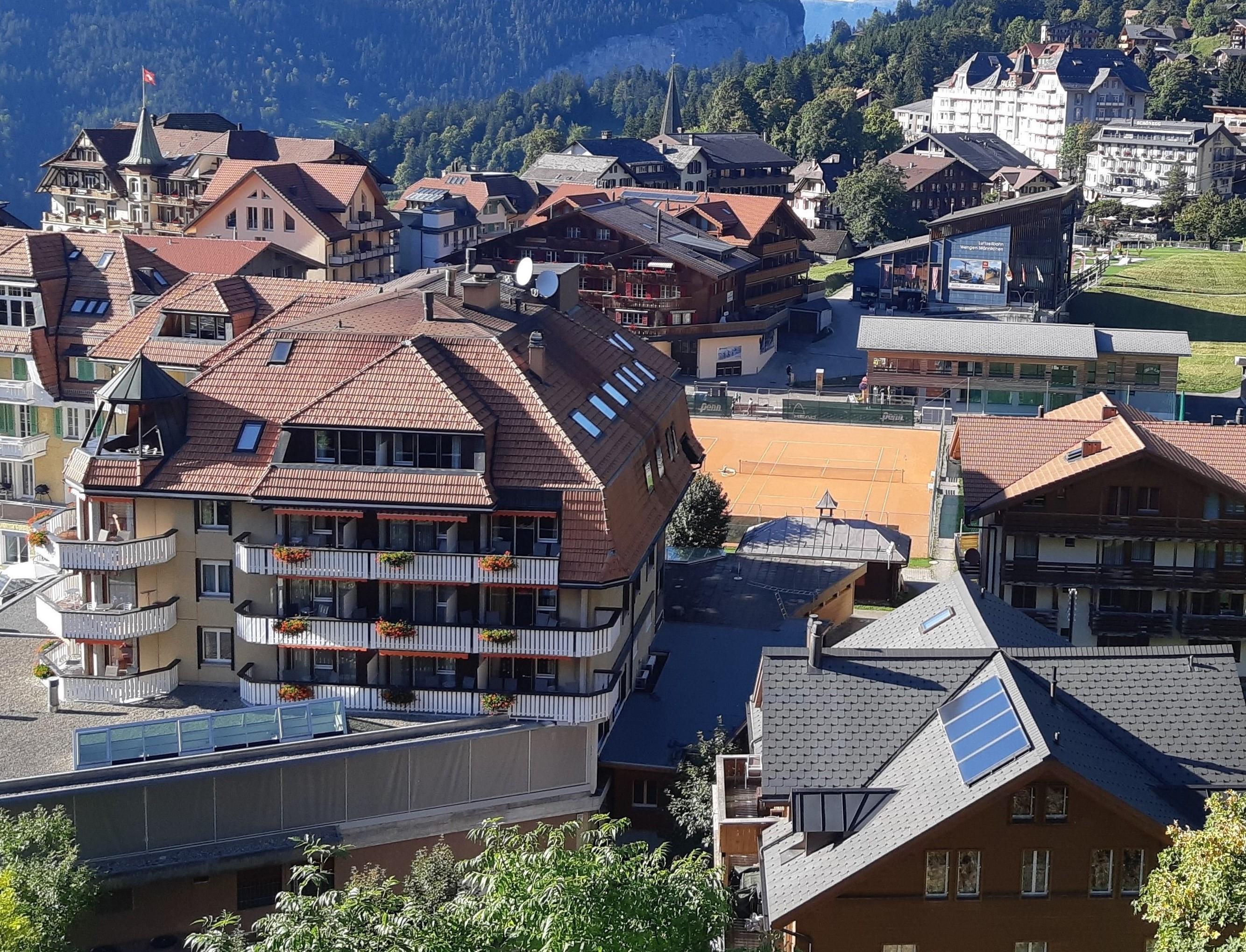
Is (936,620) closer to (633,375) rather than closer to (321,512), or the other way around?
(321,512)

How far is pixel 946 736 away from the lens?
1142 inches

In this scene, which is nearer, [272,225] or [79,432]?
[79,432]

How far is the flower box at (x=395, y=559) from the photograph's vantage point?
37156 millimetres

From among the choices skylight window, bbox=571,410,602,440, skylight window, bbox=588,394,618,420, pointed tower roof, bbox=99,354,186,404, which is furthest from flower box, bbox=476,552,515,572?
pointed tower roof, bbox=99,354,186,404

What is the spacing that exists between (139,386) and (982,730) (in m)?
19.7

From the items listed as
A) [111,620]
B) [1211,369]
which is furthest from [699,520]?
[1211,369]

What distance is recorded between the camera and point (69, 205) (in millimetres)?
124188

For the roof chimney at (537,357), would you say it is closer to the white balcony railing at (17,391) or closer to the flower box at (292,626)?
the flower box at (292,626)

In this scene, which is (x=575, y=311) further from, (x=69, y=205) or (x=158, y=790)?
(x=69, y=205)

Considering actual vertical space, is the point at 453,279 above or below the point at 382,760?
above

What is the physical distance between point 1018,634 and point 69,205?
340ft

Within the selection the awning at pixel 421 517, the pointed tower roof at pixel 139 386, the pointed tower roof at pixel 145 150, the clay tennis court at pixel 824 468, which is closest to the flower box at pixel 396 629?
the awning at pixel 421 517

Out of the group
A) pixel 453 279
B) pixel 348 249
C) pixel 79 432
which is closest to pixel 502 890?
pixel 453 279

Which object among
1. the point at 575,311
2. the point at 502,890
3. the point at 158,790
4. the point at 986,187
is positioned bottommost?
the point at 158,790
